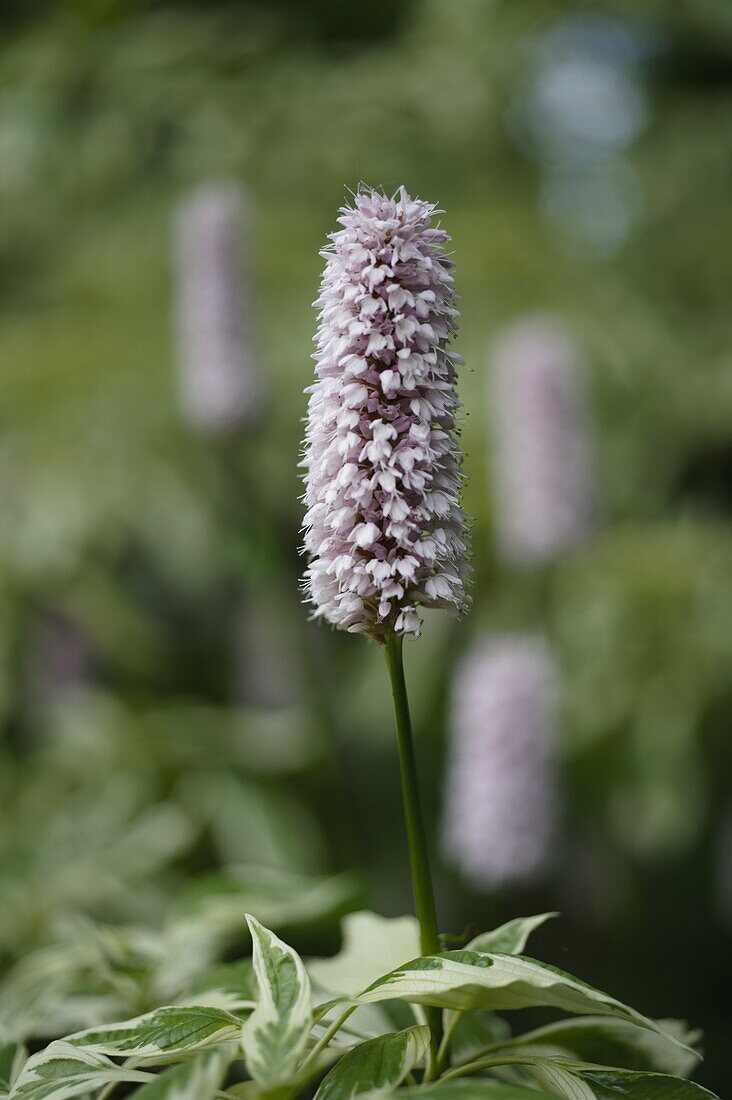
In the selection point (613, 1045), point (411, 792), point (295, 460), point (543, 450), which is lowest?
point (613, 1045)

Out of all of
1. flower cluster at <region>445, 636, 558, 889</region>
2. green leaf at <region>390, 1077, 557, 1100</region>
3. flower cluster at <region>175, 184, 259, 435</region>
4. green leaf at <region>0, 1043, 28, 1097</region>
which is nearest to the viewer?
green leaf at <region>390, 1077, 557, 1100</region>

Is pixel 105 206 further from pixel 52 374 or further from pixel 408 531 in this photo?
pixel 408 531

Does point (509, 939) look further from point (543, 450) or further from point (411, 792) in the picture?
point (543, 450)

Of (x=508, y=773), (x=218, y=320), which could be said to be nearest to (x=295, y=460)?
(x=218, y=320)

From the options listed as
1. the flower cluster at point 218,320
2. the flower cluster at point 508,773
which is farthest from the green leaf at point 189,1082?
the flower cluster at point 218,320

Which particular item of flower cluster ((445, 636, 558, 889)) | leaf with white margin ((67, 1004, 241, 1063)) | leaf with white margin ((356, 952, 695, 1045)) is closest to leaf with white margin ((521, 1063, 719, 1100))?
leaf with white margin ((356, 952, 695, 1045))

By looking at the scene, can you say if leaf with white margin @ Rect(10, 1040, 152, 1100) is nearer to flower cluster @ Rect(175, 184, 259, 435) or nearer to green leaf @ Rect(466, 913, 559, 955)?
green leaf @ Rect(466, 913, 559, 955)
